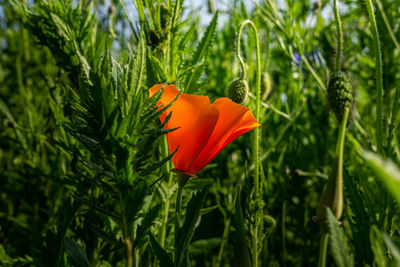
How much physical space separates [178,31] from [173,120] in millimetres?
205

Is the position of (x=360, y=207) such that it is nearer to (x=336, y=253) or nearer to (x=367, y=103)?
(x=336, y=253)

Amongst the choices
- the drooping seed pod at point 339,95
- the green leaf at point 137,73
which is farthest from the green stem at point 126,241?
the drooping seed pod at point 339,95

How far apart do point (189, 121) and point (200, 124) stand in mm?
22

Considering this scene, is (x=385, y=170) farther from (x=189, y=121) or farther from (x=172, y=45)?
(x=172, y=45)

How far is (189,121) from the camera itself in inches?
18.0

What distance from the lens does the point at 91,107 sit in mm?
341

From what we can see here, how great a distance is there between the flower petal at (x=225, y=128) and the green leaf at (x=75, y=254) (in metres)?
0.16

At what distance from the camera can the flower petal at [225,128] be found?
45cm

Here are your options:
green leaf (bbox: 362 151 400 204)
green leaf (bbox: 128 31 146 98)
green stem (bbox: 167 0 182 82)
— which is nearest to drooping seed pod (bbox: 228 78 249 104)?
green stem (bbox: 167 0 182 82)

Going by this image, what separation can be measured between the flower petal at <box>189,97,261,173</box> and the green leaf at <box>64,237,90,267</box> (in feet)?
0.54

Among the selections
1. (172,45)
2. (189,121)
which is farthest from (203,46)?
(189,121)

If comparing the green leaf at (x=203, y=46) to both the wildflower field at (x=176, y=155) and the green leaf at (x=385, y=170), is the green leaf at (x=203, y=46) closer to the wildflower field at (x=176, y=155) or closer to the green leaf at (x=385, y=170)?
the wildflower field at (x=176, y=155)

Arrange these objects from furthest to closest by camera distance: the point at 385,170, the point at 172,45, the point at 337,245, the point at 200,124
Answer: the point at 172,45 < the point at 200,124 < the point at 337,245 < the point at 385,170

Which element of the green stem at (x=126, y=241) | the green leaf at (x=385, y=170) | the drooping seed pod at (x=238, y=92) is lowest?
the green stem at (x=126, y=241)
